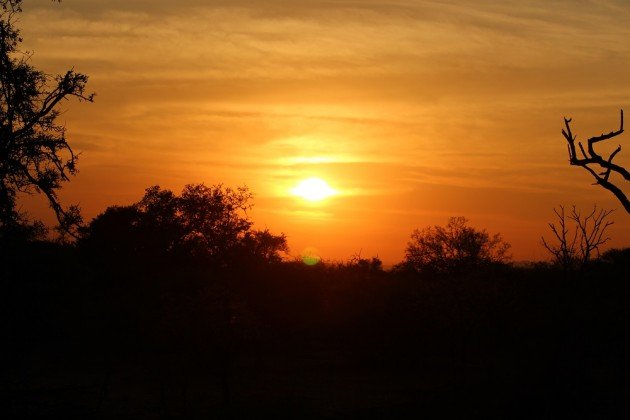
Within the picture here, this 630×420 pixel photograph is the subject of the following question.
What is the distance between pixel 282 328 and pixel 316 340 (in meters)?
2.91

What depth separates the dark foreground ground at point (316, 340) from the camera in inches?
1195

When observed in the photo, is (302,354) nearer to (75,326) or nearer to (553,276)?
(75,326)

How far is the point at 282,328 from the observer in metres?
58.8

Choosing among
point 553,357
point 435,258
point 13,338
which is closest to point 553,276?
point 435,258

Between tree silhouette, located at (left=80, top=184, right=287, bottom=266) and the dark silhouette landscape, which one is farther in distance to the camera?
tree silhouette, located at (left=80, top=184, right=287, bottom=266)

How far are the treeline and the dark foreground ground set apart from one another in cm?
13

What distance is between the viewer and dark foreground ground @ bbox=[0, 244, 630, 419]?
30.3 m

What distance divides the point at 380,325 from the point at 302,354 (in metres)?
6.65

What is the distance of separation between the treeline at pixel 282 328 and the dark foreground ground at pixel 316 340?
127mm

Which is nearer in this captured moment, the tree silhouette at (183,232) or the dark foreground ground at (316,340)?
the dark foreground ground at (316,340)

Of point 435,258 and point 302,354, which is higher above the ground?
point 435,258

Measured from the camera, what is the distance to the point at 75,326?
144ft

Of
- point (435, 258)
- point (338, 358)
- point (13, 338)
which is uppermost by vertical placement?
point (435, 258)

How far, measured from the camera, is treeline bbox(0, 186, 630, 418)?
30500mm
